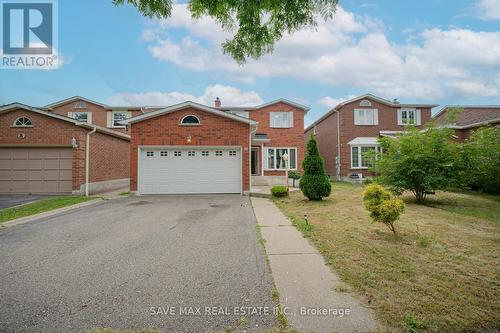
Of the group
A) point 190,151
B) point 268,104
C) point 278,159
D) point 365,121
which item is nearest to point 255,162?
point 278,159

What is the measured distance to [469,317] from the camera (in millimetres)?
2455

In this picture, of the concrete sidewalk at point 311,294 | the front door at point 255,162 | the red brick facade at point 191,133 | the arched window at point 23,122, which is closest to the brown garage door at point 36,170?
the arched window at point 23,122

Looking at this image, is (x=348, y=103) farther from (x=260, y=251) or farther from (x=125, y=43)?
(x=260, y=251)

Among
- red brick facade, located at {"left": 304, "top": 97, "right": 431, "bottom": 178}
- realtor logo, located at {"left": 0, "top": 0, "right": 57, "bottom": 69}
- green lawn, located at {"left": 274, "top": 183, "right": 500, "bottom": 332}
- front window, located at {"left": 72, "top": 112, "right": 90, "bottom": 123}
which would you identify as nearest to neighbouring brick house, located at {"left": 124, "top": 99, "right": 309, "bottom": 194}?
realtor logo, located at {"left": 0, "top": 0, "right": 57, "bottom": 69}

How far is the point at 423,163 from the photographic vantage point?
31.5 ft

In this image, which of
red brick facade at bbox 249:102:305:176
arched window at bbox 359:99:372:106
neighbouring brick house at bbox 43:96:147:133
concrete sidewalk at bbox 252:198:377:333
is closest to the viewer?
concrete sidewalk at bbox 252:198:377:333

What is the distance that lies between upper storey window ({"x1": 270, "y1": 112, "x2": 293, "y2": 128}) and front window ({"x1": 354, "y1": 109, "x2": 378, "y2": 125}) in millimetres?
5713

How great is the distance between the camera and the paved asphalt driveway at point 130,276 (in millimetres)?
2500

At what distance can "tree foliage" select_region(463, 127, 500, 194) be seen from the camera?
33.4 feet

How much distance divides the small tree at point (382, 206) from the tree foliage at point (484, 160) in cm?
735

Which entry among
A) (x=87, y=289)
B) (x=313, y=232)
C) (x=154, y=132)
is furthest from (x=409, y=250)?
(x=154, y=132)

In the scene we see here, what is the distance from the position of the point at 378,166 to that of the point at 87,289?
10986 mm

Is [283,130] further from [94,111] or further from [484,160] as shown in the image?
[94,111]

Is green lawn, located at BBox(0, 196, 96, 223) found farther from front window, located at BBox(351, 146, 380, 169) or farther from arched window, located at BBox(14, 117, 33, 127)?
front window, located at BBox(351, 146, 380, 169)
